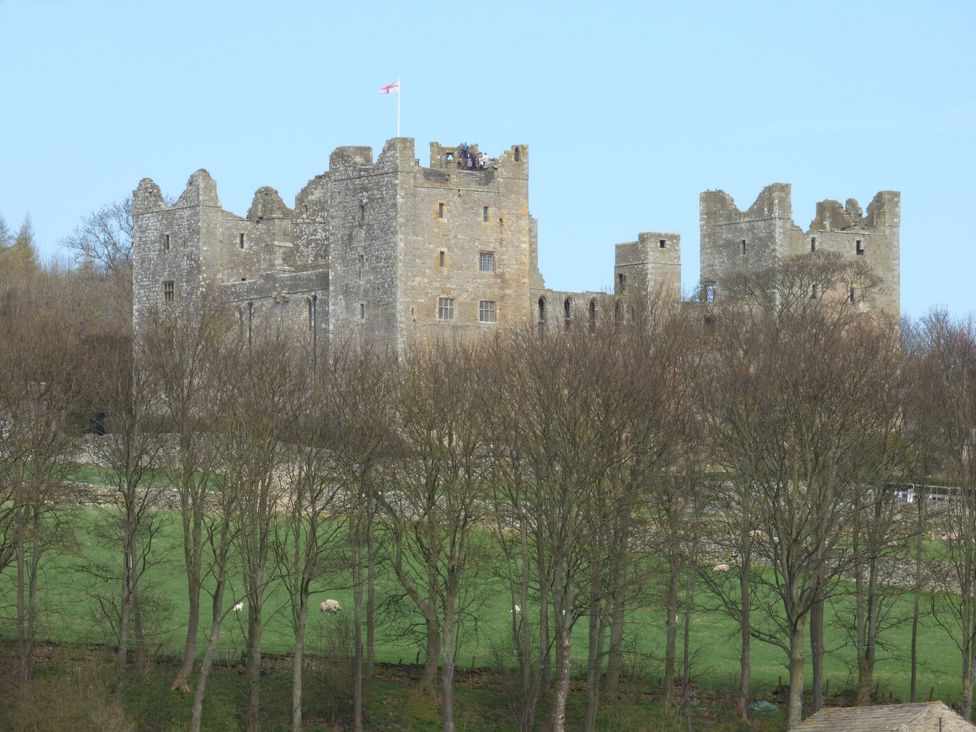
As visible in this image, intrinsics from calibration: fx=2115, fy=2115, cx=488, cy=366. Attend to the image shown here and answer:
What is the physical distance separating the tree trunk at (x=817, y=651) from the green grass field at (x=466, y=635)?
6.98 ft

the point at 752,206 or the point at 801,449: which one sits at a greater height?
the point at 752,206

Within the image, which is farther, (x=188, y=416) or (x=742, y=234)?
(x=742, y=234)

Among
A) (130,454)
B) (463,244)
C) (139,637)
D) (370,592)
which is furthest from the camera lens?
(463,244)

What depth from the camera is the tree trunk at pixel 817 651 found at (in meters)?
48.7

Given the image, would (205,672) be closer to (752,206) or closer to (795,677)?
(795,677)

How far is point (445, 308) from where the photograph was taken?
85812 millimetres

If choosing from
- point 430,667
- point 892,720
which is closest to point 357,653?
point 430,667

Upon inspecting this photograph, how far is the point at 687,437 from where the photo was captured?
53375 millimetres

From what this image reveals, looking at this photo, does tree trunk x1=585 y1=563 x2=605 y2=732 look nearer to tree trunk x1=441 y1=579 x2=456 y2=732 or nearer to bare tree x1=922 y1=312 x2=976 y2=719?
tree trunk x1=441 y1=579 x2=456 y2=732

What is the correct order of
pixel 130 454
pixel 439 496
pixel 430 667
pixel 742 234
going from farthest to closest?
pixel 742 234
pixel 439 496
pixel 430 667
pixel 130 454

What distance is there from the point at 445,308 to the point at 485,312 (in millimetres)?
1767

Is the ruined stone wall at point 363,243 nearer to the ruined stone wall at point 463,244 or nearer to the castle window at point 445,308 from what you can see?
the ruined stone wall at point 463,244

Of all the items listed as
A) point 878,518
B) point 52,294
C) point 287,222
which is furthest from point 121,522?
point 52,294

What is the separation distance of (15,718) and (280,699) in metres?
7.25
